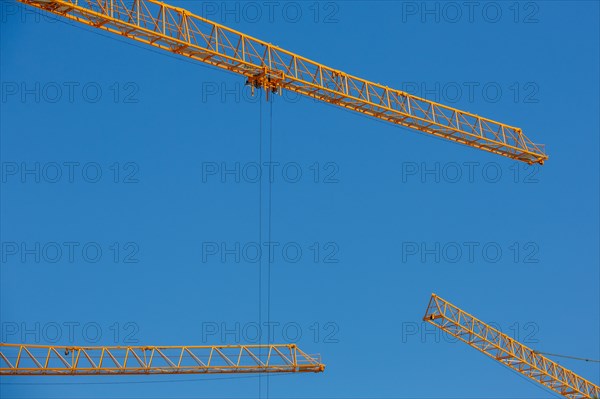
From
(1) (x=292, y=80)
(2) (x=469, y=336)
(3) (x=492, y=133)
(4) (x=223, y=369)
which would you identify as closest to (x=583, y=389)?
(2) (x=469, y=336)

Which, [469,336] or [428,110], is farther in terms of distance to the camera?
[469,336]

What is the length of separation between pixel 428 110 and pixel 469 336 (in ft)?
84.1

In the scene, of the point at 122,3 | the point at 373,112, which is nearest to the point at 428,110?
the point at 373,112

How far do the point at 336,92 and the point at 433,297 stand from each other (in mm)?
28601

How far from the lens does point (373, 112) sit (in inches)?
3755

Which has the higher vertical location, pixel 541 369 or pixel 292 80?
pixel 292 80

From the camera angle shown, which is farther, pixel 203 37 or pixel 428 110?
pixel 428 110

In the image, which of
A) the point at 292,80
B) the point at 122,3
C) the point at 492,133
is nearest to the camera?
the point at 122,3

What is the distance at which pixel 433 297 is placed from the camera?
368 feet

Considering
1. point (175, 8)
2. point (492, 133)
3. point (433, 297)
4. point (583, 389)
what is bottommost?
point (583, 389)

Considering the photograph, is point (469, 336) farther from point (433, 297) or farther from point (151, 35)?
point (151, 35)

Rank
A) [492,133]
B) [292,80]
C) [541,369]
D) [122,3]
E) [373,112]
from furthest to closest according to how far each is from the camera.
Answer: [541,369] < [492,133] < [373,112] < [292,80] < [122,3]

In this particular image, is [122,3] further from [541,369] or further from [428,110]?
[541,369]

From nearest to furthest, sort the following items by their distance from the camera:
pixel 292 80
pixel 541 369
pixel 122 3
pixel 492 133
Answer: pixel 122 3 < pixel 292 80 < pixel 492 133 < pixel 541 369
